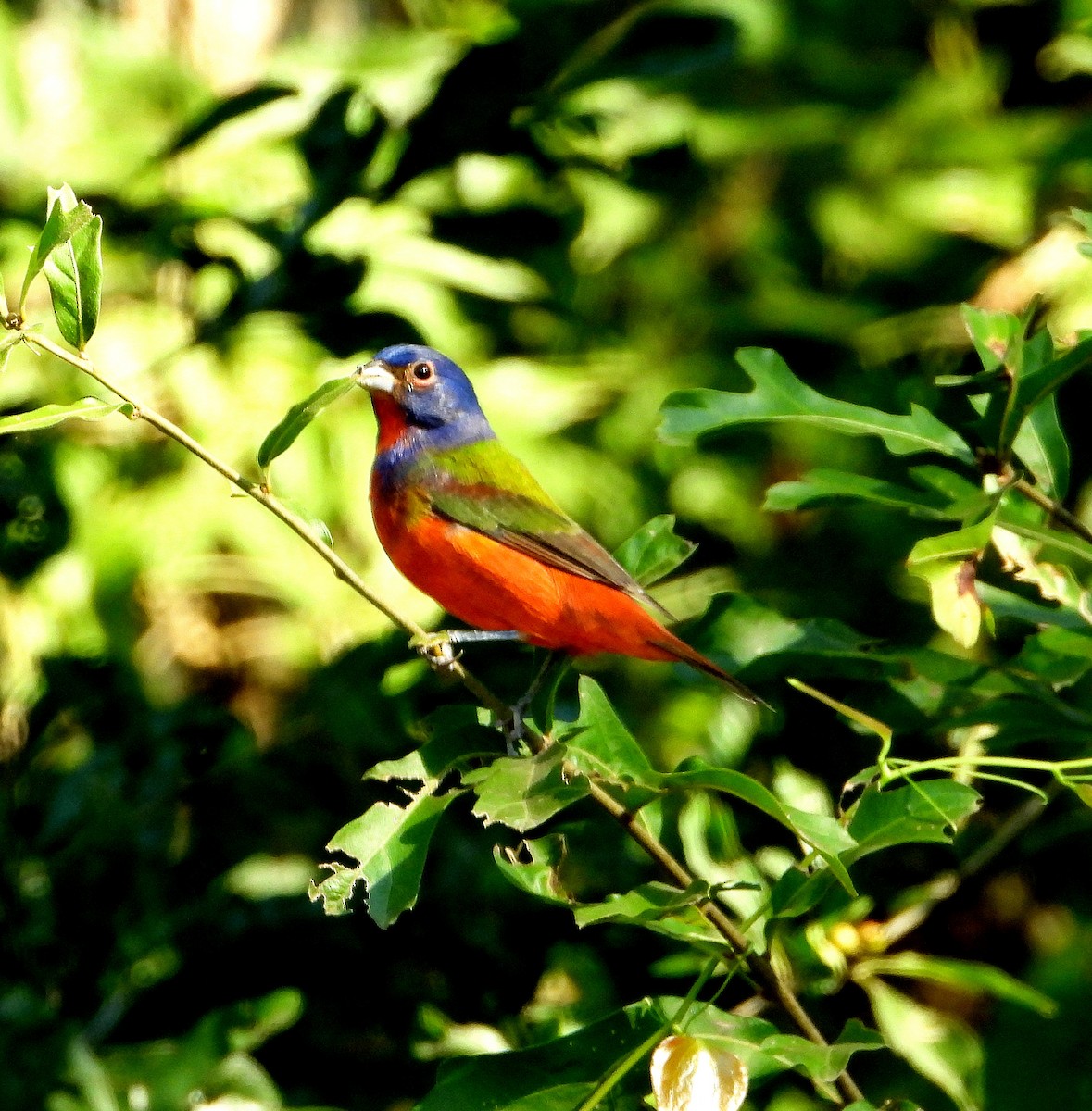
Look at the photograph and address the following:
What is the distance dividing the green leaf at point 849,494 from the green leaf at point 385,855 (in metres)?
0.83

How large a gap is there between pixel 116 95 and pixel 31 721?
2656 millimetres

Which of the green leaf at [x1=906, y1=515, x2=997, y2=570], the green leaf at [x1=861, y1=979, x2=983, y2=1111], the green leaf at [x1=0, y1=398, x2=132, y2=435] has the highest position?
the green leaf at [x1=0, y1=398, x2=132, y2=435]

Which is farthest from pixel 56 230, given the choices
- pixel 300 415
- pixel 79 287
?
pixel 300 415

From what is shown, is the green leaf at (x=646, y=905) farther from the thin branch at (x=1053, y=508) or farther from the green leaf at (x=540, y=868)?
the thin branch at (x=1053, y=508)

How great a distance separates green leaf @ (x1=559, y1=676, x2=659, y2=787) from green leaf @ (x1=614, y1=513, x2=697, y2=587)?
369 millimetres

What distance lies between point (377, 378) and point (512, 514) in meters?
0.47

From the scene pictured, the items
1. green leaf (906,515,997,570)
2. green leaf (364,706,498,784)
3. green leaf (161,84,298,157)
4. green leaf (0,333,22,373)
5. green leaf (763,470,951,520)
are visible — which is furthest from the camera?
green leaf (161,84,298,157)

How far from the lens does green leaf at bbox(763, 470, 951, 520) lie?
2.57 m

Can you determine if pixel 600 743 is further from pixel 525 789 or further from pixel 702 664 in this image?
pixel 702 664

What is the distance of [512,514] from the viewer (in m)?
3.47

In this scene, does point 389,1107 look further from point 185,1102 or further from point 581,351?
point 581,351

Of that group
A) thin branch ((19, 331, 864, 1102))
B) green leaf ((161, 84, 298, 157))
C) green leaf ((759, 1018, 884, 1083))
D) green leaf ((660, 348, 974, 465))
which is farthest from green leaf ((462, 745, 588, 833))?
green leaf ((161, 84, 298, 157))

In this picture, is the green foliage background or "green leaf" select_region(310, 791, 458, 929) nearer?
"green leaf" select_region(310, 791, 458, 929)

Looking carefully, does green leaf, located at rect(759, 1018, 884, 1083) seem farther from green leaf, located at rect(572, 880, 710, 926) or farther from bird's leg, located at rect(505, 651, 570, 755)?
bird's leg, located at rect(505, 651, 570, 755)
